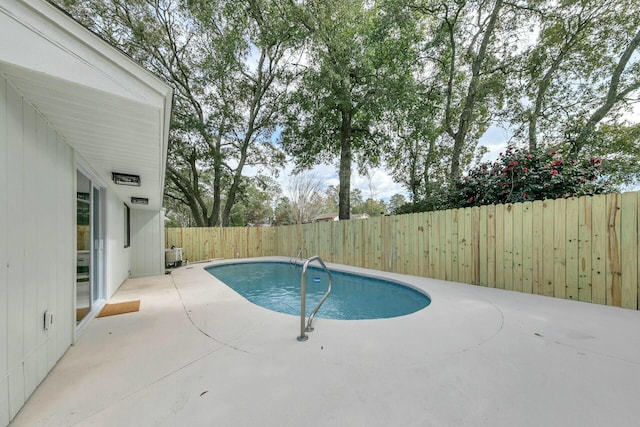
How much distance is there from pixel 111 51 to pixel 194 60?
12.1 meters

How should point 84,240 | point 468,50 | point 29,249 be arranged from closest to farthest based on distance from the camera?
point 29,249
point 84,240
point 468,50

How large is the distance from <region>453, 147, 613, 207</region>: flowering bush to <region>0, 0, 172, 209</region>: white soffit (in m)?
6.50

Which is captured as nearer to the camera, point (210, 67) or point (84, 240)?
point (84, 240)

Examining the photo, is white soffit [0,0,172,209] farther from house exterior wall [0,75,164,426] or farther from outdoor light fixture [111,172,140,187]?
outdoor light fixture [111,172,140,187]

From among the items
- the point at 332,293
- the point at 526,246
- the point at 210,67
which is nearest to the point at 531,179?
the point at 526,246

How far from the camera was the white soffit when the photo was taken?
1270 millimetres

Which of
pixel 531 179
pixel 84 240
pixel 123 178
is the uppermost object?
pixel 531 179

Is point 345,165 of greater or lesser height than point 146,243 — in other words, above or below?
above

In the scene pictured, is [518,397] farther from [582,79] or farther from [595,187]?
[582,79]

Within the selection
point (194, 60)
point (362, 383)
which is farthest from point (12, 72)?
point (194, 60)

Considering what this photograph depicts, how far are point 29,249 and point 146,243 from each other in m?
5.47

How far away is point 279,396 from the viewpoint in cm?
168

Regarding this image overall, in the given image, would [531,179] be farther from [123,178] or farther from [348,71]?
[123,178]

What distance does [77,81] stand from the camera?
148cm
